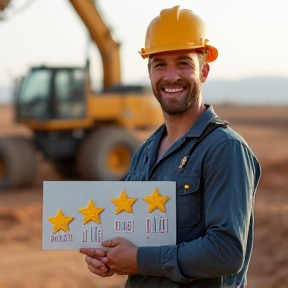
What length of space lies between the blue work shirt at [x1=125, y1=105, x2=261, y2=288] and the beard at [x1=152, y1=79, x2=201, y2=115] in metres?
0.08

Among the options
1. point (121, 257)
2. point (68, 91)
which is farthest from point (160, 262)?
point (68, 91)

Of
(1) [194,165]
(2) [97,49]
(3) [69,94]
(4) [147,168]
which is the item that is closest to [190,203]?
→ (1) [194,165]

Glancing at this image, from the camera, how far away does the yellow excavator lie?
1269cm

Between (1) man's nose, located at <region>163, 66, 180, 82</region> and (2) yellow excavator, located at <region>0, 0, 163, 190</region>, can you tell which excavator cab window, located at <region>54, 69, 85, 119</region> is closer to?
(2) yellow excavator, located at <region>0, 0, 163, 190</region>

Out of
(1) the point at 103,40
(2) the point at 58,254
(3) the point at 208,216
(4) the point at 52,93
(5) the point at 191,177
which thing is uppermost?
(1) the point at 103,40

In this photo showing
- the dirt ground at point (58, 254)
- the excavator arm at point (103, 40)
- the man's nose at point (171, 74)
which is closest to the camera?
the man's nose at point (171, 74)

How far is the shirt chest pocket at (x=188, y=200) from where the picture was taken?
2.47m

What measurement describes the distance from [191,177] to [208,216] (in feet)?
0.54

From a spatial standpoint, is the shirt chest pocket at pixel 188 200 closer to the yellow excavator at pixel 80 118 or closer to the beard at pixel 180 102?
the beard at pixel 180 102

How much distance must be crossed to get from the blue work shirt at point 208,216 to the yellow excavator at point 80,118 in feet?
33.5

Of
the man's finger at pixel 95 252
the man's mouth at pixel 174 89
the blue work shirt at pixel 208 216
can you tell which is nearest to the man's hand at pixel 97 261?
the man's finger at pixel 95 252

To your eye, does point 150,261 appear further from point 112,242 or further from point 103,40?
point 103,40

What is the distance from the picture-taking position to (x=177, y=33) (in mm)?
2625

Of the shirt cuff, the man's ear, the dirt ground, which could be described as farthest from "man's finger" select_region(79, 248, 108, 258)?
the dirt ground
